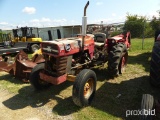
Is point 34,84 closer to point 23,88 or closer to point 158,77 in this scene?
point 23,88

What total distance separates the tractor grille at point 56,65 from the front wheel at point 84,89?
0.52 metres

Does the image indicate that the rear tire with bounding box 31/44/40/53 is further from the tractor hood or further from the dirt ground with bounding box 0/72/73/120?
the tractor hood

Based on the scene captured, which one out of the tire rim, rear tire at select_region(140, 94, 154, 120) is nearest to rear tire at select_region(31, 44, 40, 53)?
the tire rim

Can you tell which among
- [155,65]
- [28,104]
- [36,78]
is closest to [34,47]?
[36,78]

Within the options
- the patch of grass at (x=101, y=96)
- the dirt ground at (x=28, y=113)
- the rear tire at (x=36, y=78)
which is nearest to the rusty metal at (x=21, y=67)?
the patch of grass at (x=101, y=96)

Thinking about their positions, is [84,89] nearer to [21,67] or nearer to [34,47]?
[21,67]

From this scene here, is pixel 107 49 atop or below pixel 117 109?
atop

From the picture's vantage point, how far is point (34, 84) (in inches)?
206

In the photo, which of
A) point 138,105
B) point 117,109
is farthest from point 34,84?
point 138,105

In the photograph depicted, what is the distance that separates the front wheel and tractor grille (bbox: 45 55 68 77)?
1.71 ft

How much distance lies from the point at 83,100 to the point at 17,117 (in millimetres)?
1471

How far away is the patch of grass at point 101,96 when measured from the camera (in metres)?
4.14

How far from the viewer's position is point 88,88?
4578 millimetres

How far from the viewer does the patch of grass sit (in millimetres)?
4141
